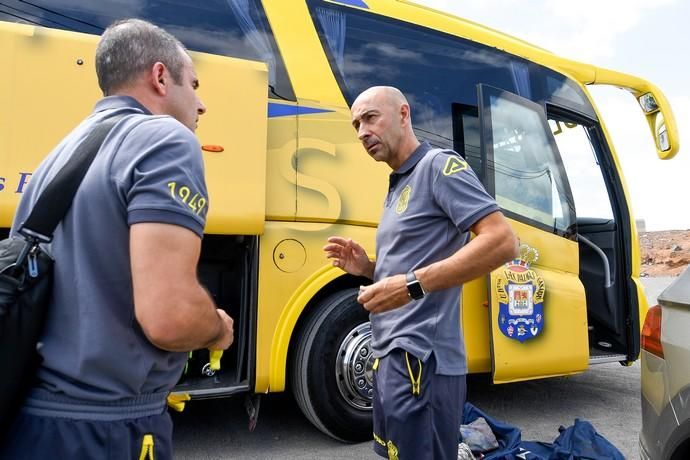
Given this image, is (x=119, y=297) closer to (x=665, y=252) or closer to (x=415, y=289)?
(x=415, y=289)

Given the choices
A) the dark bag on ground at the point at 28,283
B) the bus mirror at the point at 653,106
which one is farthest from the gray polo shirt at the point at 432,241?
the bus mirror at the point at 653,106

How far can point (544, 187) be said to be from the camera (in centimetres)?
435

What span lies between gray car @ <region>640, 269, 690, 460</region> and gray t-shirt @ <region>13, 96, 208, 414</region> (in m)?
1.74

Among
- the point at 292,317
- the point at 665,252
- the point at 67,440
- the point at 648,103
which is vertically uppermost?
the point at 665,252

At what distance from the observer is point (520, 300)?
3902 mm

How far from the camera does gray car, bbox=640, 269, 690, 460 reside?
188cm

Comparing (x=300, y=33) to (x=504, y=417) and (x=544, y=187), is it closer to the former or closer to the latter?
(x=544, y=187)

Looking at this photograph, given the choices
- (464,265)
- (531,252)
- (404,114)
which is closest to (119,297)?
(464,265)

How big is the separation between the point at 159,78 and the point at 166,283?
531 millimetres

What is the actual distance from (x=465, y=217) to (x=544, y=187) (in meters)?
2.96

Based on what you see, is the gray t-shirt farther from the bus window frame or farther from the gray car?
the bus window frame

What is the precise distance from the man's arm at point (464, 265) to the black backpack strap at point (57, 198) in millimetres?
894

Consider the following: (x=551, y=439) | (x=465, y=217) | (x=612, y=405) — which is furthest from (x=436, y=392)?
(x=612, y=405)

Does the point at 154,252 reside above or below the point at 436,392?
above
